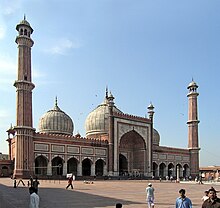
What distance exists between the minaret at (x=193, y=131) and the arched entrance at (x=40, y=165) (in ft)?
82.6

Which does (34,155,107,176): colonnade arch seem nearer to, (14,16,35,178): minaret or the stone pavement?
(14,16,35,178): minaret

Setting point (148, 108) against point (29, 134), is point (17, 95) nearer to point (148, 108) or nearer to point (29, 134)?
point (29, 134)

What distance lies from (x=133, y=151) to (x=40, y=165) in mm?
15165

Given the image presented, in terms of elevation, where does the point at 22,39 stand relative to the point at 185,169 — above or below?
above

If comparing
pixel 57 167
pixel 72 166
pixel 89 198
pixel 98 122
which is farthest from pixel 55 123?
pixel 89 198

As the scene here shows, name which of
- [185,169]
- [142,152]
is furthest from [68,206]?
[185,169]

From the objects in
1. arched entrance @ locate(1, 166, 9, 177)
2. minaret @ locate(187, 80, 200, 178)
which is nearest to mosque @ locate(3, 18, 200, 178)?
minaret @ locate(187, 80, 200, 178)

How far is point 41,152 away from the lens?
3850 cm

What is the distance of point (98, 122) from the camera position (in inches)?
1991

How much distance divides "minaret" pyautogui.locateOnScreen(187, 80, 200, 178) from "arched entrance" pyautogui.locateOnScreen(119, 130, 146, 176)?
9.74m

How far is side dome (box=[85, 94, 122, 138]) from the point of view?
49.7 m

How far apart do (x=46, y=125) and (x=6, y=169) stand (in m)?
8.75

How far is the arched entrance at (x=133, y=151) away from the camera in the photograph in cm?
4878

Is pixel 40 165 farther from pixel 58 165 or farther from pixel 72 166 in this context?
pixel 72 166
